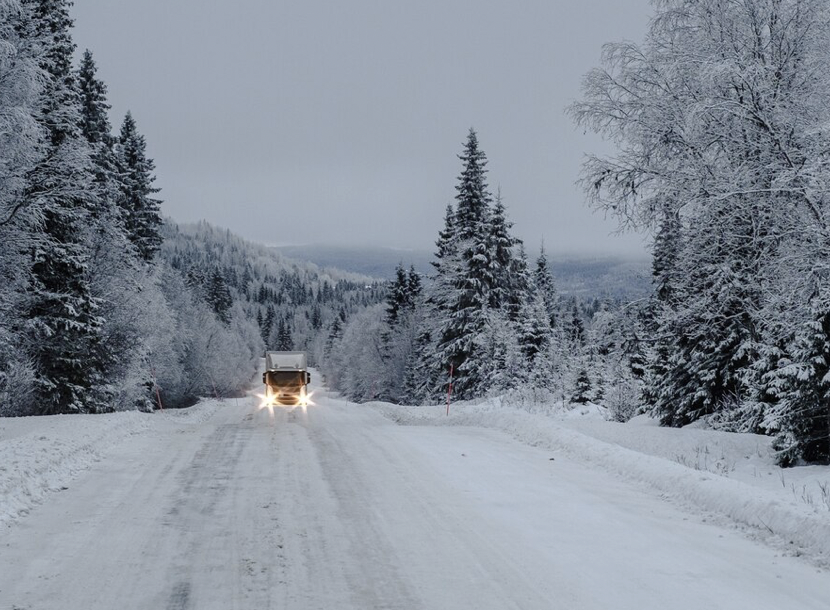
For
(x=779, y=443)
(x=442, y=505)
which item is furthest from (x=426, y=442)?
(x=779, y=443)

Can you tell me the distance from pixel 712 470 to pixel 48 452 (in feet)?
39.2

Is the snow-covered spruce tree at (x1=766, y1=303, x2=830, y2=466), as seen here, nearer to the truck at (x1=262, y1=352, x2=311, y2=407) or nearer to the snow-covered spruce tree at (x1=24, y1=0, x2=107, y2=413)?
the snow-covered spruce tree at (x1=24, y1=0, x2=107, y2=413)

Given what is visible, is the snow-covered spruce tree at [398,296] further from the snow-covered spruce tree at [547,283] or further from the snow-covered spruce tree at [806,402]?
the snow-covered spruce tree at [806,402]

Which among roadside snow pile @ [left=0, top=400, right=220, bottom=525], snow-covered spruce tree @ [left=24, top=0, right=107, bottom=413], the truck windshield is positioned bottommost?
roadside snow pile @ [left=0, top=400, right=220, bottom=525]

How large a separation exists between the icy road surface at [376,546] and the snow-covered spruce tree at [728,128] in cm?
496

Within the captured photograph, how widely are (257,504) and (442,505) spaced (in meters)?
2.31

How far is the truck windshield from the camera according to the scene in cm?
3173

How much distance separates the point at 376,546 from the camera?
630 centimetres

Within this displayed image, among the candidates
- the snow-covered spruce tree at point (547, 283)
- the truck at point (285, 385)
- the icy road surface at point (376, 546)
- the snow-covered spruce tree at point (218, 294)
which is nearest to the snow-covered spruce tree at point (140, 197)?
the truck at point (285, 385)

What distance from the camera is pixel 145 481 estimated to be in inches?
365

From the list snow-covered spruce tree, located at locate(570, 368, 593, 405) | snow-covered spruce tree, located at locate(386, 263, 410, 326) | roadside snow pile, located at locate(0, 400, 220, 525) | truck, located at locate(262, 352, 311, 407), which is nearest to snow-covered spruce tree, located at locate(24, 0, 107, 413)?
roadside snow pile, located at locate(0, 400, 220, 525)

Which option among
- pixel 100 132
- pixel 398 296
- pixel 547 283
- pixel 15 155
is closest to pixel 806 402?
pixel 15 155

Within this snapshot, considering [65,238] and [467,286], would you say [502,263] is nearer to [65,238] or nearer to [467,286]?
[467,286]

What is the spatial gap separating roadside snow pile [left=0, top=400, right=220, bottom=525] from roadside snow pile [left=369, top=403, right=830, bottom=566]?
27.0 feet
